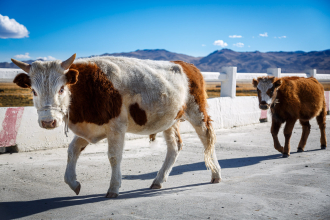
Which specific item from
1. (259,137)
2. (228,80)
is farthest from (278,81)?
(228,80)

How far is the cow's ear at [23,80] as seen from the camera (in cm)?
325

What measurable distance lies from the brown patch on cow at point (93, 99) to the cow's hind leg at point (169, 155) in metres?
1.24

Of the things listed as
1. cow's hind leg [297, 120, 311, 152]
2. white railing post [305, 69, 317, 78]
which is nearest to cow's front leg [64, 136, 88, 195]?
cow's hind leg [297, 120, 311, 152]

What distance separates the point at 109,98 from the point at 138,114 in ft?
1.49

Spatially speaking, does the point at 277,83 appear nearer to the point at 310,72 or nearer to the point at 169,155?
the point at 169,155

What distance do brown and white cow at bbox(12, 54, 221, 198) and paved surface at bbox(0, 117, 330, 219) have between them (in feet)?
1.24

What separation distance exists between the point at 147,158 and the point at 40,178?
2.13 metres

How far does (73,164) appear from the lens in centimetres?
384

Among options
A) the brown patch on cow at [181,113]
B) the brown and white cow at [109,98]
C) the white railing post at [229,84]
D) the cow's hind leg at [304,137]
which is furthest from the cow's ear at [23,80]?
the white railing post at [229,84]

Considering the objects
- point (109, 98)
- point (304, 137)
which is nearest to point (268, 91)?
point (304, 137)

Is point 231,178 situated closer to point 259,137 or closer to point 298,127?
point 259,137

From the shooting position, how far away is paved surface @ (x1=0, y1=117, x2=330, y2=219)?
3.23m

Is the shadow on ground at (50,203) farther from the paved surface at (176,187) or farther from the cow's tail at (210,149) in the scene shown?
the cow's tail at (210,149)

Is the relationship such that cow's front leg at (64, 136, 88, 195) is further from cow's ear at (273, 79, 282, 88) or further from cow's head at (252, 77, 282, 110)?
cow's ear at (273, 79, 282, 88)
